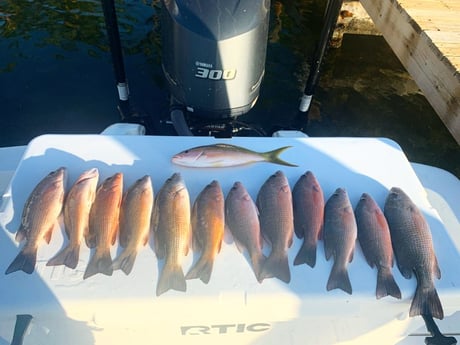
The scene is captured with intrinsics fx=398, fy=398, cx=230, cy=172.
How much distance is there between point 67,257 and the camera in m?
1.40

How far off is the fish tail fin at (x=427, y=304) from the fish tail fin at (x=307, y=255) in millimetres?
361

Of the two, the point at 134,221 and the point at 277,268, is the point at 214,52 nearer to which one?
the point at 134,221

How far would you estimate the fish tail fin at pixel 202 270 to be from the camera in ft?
4.53

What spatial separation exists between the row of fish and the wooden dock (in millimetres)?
1394

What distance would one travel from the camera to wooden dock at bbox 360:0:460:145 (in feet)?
8.76

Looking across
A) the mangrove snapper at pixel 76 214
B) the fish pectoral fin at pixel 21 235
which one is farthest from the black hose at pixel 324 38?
the fish pectoral fin at pixel 21 235

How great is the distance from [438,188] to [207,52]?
1.44 metres

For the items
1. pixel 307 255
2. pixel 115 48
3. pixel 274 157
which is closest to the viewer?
pixel 307 255

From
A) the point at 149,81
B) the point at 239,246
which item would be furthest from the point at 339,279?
the point at 149,81

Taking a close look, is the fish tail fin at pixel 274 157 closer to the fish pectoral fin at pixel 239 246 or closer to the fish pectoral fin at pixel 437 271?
the fish pectoral fin at pixel 239 246

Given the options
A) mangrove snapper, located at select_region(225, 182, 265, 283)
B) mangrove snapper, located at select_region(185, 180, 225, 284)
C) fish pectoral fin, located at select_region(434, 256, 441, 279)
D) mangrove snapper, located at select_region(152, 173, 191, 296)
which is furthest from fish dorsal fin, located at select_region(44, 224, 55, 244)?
fish pectoral fin, located at select_region(434, 256, 441, 279)

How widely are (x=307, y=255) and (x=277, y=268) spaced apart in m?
0.13

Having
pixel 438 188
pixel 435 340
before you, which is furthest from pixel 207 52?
pixel 435 340

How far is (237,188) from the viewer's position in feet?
5.36
